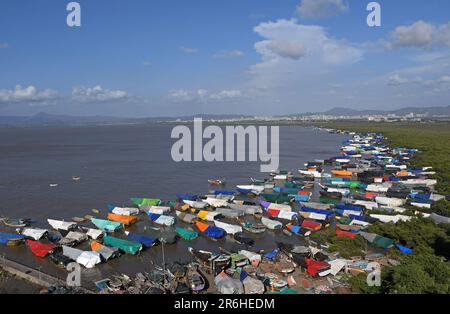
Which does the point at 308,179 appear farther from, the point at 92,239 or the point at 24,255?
the point at 24,255

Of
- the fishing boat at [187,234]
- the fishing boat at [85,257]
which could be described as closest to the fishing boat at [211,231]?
the fishing boat at [187,234]

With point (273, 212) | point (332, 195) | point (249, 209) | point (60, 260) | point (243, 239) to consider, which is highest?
point (332, 195)

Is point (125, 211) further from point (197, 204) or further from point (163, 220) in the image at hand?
point (197, 204)

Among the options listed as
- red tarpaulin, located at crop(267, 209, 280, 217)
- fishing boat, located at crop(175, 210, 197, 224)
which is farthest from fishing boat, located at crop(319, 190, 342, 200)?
fishing boat, located at crop(175, 210, 197, 224)

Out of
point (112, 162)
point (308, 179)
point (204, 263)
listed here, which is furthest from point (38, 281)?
point (112, 162)

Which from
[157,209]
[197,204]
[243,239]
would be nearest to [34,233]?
[157,209]

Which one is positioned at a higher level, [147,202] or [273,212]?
[147,202]

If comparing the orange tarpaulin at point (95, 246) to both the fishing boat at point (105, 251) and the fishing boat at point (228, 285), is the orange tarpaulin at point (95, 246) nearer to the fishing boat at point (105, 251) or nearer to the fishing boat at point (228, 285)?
the fishing boat at point (105, 251)
